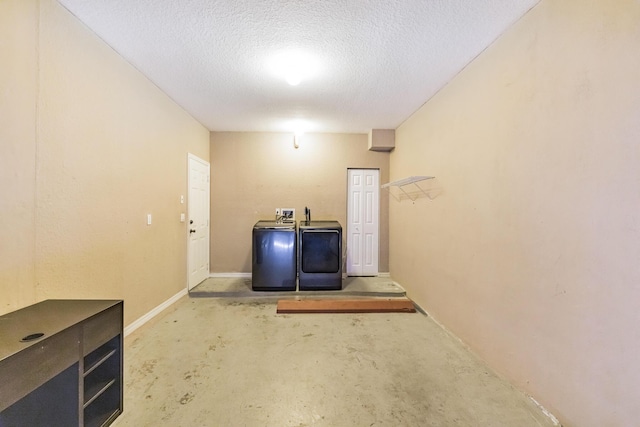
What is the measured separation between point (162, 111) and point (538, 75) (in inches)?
146

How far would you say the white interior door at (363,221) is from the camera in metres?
5.06

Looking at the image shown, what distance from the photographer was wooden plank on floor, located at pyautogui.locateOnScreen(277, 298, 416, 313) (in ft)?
11.5

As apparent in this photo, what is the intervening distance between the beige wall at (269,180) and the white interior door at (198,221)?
0.20m

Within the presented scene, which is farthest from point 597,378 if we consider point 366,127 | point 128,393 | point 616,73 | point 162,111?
point 162,111

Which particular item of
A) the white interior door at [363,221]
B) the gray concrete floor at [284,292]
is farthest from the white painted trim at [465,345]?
the white interior door at [363,221]

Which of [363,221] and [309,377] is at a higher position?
[363,221]

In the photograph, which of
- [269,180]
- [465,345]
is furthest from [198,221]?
[465,345]

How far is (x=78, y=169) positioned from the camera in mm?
2014

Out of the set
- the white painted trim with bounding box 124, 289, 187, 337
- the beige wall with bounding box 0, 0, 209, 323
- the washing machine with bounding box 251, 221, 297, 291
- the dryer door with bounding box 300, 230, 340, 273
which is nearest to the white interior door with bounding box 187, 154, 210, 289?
the white painted trim with bounding box 124, 289, 187, 337

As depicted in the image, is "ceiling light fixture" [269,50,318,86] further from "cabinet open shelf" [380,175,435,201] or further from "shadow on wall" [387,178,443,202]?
"shadow on wall" [387,178,443,202]

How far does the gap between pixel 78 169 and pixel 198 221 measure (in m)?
2.43

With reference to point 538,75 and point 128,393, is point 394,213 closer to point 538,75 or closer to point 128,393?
point 538,75

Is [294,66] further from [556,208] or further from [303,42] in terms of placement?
[556,208]

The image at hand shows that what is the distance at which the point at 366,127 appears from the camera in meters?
4.66
